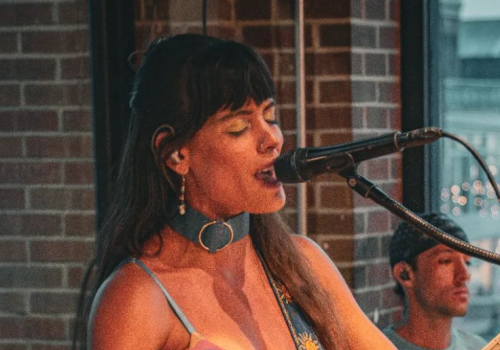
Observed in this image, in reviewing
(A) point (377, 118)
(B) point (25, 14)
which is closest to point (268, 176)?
(A) point (377, 118)

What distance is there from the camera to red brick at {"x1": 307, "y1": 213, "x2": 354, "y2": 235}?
3135 mm

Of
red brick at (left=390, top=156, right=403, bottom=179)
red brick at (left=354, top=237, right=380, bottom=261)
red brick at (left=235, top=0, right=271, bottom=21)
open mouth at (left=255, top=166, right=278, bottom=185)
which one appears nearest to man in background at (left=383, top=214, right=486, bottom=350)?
red brick at (left=354, top=237, right=380, bottom=261)

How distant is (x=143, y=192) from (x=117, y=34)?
146 cm

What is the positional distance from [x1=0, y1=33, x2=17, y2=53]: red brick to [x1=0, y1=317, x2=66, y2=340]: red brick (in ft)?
2.96

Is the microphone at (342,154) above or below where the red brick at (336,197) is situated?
above

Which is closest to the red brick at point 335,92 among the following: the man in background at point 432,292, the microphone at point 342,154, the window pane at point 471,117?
the window pane at point 471,117

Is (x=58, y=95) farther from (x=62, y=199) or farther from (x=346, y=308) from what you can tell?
(x=346, y=308)

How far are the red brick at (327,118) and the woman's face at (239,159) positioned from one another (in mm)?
1382

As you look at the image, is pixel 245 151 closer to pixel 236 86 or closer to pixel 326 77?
pixel 236 86

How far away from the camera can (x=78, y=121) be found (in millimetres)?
3176

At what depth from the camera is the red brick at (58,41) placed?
3182mm

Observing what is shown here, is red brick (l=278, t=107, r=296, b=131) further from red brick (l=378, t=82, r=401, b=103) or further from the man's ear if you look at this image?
the man's ear

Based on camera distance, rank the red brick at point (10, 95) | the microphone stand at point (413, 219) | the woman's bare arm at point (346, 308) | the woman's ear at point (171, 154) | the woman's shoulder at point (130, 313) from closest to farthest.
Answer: the microphone stand at point (413, 219) < the woman's shoulder at point (130, 313) < the woman's ear at point (171, 154) < the woman's bare arm at point (346, 308) < the red brick at point (10, 95)

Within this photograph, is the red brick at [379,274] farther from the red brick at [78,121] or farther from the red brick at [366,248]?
the red brick at [78,121]
